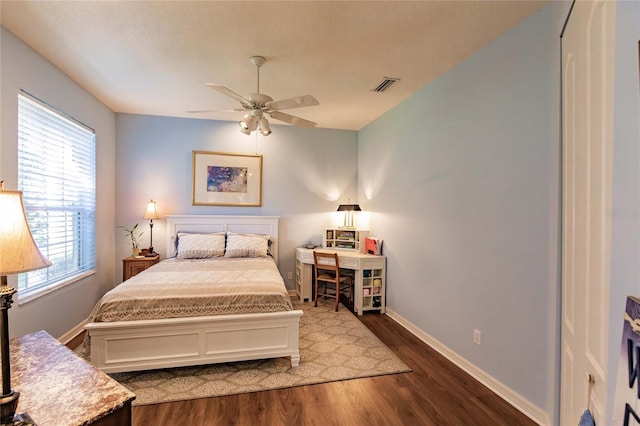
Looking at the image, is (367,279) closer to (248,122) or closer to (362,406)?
(362,406)

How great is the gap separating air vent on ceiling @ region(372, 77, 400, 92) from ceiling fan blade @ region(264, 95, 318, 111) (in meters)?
1.03

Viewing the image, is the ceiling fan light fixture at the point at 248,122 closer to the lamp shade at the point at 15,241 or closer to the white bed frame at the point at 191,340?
the white bed frame at the point at 191,340

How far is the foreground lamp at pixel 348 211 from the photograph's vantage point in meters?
4.53

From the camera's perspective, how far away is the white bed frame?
89.9 inches

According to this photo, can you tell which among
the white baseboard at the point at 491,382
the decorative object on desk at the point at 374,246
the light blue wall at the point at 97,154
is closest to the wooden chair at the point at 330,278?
the decorative object on desk at the point at 374,246

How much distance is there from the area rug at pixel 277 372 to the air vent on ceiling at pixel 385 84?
8.95 ft

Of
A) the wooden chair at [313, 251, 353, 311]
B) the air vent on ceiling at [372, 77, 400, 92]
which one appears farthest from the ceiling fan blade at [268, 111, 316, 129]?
the wooden chair at [313, 251, 353, 311]

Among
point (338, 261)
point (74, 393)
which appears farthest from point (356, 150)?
point (74, 393)

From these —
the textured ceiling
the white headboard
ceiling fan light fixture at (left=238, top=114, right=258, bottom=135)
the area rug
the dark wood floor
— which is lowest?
the dark wood floor

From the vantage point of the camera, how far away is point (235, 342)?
2490 millimetres

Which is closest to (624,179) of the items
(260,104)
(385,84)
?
(260,104)

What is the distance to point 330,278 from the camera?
4035mm

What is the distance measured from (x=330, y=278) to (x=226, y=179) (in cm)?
221

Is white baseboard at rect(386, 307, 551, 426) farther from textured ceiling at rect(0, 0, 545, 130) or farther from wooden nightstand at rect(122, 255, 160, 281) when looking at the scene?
wooden nightstand at rect(122, 255, 160, 281)
